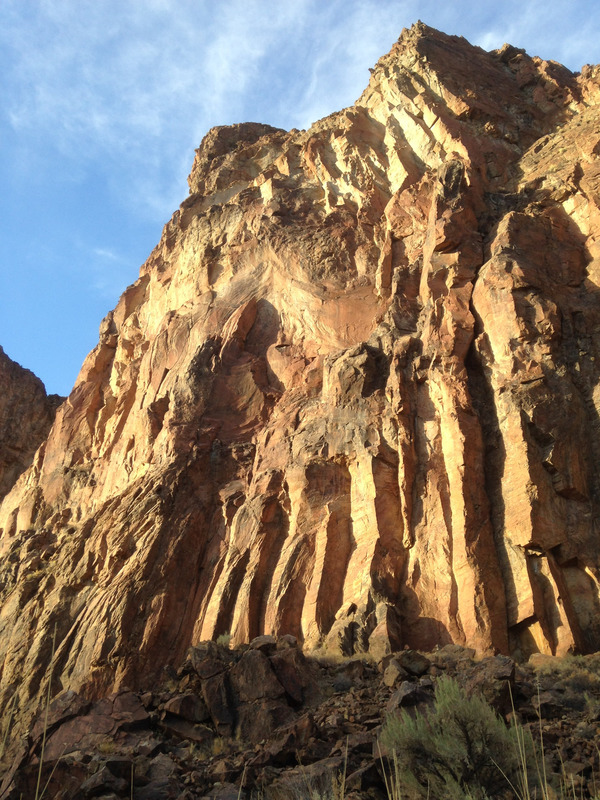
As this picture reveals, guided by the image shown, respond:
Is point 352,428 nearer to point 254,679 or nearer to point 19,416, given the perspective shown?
point 254,679

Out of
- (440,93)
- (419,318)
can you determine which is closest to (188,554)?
(419,318)

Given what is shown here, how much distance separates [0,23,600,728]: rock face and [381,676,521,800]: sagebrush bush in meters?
7.44

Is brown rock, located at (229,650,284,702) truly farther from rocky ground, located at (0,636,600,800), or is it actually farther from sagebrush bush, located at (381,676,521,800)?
sagebrush bush, located at (381,676,521,800)

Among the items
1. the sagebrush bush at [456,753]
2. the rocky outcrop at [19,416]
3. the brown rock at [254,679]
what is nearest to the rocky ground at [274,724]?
the brown rock at [254,679]

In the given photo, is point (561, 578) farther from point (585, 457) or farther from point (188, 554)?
point (188, 554)

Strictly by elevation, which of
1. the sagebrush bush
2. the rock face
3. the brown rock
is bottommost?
the sagebrush bush

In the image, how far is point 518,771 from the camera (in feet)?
29.4

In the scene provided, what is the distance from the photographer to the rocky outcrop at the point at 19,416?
138ft

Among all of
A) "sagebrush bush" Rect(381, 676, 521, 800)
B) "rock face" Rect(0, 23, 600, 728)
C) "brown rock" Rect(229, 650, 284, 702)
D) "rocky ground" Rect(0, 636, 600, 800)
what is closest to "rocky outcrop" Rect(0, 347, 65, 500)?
"rock face" Rect(0, 23, 600, 728)

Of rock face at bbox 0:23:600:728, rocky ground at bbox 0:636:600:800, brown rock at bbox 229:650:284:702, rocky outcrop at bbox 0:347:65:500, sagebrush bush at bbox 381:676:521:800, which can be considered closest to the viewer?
sagebrush bush at bbox 381:676:521:800

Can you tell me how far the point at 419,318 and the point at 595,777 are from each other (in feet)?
56.0

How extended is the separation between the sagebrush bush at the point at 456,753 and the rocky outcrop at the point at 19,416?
35178mm

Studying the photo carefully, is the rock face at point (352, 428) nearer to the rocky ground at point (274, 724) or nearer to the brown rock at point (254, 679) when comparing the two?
→ the rocky ground at point (274, 724)

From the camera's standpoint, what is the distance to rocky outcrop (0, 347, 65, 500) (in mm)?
42188
